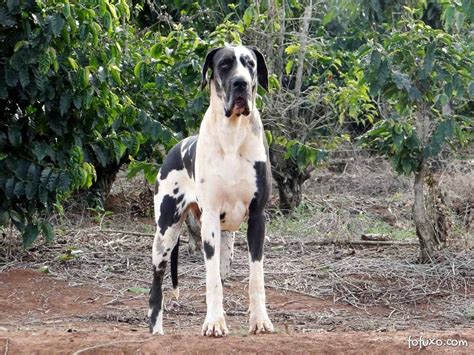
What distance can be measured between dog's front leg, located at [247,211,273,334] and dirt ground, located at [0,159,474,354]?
0.13 meters

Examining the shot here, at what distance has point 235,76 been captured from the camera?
17.1 feet

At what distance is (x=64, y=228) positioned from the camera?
35.5ft

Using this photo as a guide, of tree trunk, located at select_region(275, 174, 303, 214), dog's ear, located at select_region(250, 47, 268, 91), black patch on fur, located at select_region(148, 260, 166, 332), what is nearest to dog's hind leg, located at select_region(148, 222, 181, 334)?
black patch on fur, located at select_region(148, 260, 166, 332)

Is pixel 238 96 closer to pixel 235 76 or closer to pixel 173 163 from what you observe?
pixel 235 76

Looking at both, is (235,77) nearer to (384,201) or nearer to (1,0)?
(1,0)

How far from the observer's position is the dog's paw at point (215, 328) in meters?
5.12

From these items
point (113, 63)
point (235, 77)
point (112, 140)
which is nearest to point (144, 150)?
point (112, 140)

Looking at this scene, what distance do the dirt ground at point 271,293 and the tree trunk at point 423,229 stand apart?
0.47ft

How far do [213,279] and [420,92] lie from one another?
3.87 m

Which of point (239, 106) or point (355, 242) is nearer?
point (239, 106)

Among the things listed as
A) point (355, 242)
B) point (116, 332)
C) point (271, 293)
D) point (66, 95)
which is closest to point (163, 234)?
point (116, 332)

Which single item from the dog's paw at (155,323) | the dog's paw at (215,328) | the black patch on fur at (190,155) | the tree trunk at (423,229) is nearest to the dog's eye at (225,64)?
the black patch on fur at (190,155)

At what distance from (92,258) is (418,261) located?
138 inches

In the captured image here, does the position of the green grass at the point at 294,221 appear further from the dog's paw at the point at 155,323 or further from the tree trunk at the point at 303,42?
the dog's paw at the point at 155,323
